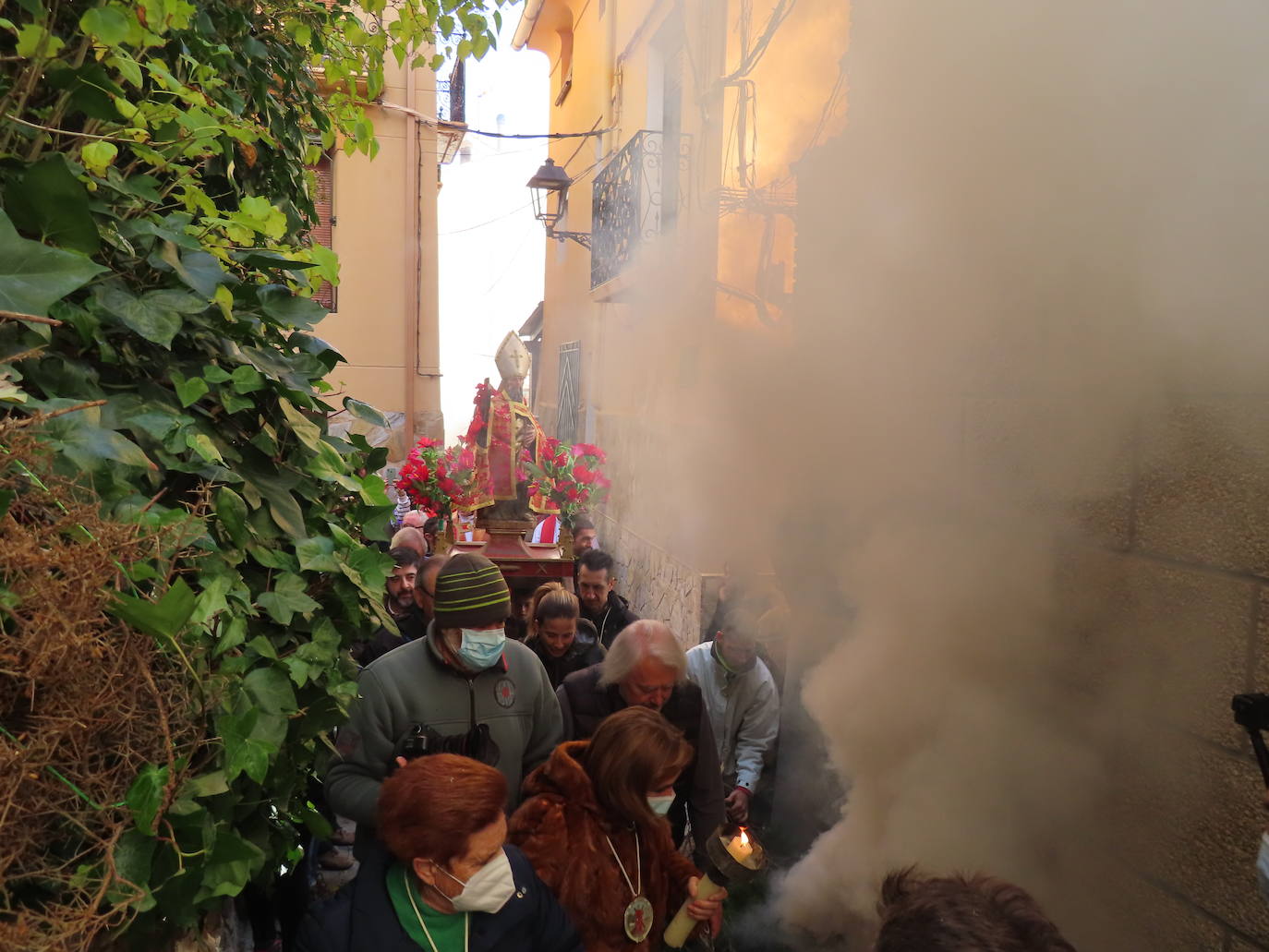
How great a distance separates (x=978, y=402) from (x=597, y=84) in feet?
30.3

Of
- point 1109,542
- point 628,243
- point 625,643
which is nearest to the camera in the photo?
point 1109,542

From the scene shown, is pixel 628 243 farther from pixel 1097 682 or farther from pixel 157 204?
pixel 157 204

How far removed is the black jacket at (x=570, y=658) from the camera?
12.9 feet

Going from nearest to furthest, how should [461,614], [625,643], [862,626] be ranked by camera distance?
1. [461,614]
2. [625,643]
3. [862,626]

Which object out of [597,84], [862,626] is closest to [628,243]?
[597,84]

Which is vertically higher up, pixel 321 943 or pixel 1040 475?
pixel 1040 475

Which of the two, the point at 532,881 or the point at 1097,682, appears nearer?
the point at 532,881

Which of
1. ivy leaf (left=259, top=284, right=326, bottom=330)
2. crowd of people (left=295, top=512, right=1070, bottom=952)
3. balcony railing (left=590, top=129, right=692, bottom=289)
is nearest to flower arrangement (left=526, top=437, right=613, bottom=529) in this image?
balcony railing (left=590, top=129, right=692, bottom=289)

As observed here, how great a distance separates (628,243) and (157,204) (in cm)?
746

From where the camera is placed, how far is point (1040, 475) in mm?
2768

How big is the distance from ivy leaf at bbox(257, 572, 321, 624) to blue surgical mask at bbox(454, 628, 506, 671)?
118cm

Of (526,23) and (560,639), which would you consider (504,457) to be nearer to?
(560,639)

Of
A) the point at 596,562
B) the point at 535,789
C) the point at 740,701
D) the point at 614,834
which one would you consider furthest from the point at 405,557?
the point at 614,834

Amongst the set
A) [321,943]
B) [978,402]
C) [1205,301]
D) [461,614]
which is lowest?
[321,943]
